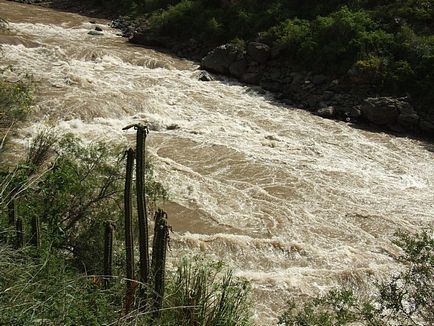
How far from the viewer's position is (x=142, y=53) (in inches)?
967

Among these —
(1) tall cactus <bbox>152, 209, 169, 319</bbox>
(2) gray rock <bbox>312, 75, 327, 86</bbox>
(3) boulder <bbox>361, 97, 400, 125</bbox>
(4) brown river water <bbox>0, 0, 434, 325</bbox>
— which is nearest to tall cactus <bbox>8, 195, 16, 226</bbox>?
(1) tall cactus <bbox>152, 209, 169, 319</bbox>

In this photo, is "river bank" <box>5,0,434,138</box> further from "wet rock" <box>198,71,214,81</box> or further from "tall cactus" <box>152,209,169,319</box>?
"tall cactus" <box>152,209,169,319</box>

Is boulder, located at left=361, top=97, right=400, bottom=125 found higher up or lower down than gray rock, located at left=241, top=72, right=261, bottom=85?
lower down

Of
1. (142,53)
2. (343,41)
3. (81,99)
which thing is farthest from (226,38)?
(81,99)

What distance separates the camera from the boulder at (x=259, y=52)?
926 inches

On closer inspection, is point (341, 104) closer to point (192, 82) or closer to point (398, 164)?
point (398, 164)

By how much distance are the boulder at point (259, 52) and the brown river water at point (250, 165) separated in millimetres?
1948

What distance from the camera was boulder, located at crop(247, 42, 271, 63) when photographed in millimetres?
23516

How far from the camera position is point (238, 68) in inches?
909

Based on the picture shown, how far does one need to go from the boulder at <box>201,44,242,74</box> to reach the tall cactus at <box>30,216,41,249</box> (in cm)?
1794

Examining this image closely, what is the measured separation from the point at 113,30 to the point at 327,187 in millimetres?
19765

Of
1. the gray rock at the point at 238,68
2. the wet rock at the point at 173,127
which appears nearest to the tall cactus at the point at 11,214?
the wet rock at the point at 173,127

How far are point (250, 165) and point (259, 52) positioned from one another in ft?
33.5

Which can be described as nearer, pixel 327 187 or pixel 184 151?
pixel 327 187
